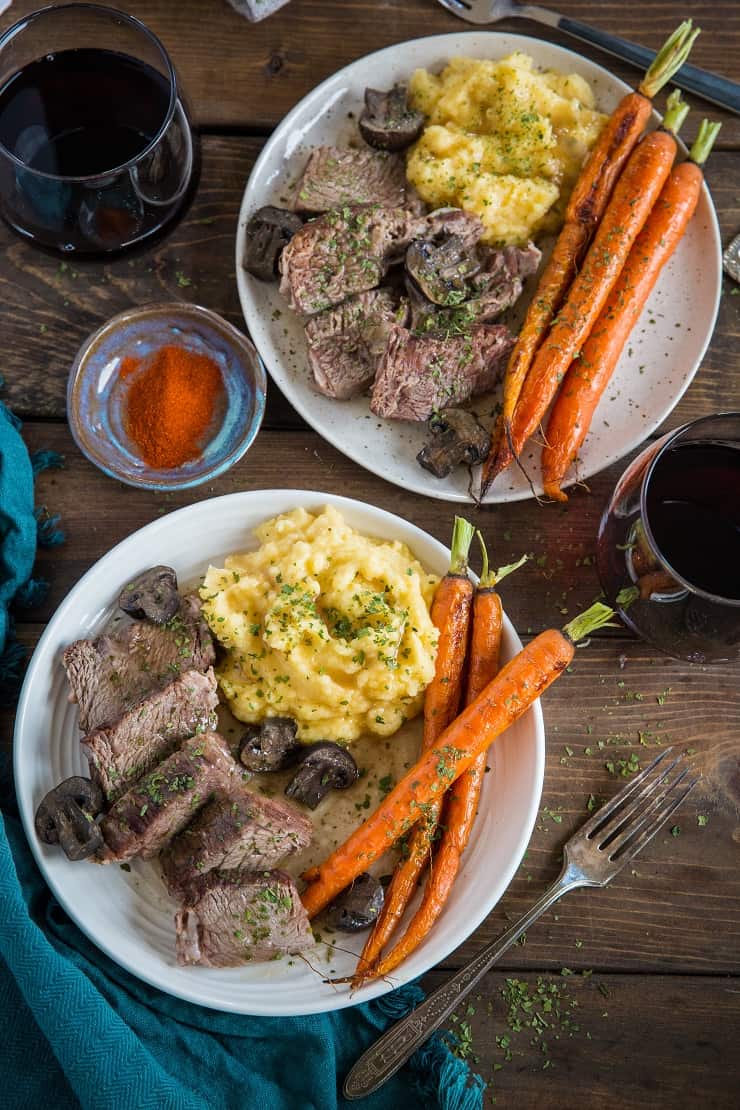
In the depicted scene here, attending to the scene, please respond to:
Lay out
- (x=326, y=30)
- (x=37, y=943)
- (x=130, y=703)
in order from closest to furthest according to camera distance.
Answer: (x=37, y=943)
(x=130, y=703)
(x=326, y=30)

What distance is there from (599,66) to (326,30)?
3.29 ft

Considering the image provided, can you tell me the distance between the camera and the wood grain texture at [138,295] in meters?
3.58

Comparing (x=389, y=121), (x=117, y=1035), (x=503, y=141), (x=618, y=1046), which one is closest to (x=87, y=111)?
(x=389, y=121)

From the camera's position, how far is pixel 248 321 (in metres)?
3.42

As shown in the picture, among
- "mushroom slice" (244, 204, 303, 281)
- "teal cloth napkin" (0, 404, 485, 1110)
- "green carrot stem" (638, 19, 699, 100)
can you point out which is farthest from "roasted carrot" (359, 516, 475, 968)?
"green carrot stem" (638, 19, 699, 100)

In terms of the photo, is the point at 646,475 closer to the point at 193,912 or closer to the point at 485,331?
the point at 485,331

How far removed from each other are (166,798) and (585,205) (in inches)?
92.9

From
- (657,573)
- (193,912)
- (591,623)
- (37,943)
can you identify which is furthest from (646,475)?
(37,943)

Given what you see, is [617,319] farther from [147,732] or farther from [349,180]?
[147,732]

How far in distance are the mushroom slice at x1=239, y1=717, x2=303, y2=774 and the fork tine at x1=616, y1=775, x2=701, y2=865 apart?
1.17 metres

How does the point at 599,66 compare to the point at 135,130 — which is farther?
the point at 599,66

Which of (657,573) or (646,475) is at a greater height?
(646,475)

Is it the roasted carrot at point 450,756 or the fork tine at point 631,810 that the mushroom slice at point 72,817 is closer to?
the roasted carrot at point 450,756

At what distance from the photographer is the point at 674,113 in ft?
11.2
